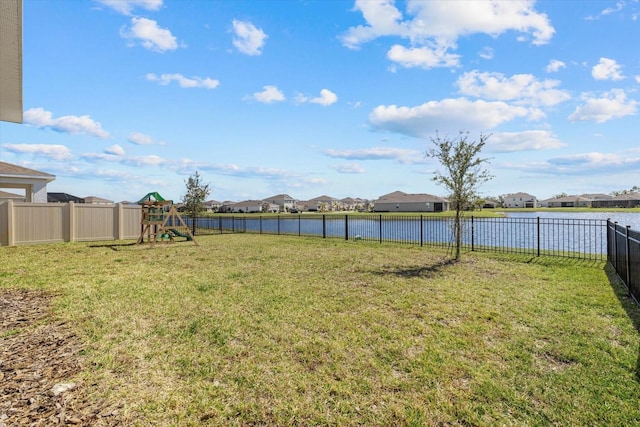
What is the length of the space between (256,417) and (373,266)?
21.5ft

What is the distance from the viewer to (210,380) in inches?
124

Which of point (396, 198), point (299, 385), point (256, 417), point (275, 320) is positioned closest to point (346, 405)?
point (299, 385)

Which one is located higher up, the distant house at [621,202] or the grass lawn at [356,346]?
the distant house at [621,202]

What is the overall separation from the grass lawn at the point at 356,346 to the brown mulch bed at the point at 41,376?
0.46ft

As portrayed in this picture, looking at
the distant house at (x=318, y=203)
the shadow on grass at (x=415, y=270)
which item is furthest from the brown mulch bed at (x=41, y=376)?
the distant house at (x=318, y=203)

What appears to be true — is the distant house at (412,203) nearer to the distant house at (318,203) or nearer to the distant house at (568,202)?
the distant house at (318,203)

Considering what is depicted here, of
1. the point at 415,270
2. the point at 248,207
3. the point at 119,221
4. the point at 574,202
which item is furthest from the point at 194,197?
the point at 574,202

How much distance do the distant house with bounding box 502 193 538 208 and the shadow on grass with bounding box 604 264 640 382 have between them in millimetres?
95069

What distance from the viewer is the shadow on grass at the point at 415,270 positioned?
789cm

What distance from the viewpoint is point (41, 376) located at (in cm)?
319

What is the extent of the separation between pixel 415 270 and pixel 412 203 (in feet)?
197

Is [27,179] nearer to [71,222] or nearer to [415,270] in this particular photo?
[71,222]

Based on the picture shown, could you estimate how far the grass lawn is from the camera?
2730mm

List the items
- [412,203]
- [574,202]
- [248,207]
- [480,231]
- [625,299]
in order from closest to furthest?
[625,299], [480,231], [412,203], [574,202], [248,207]
